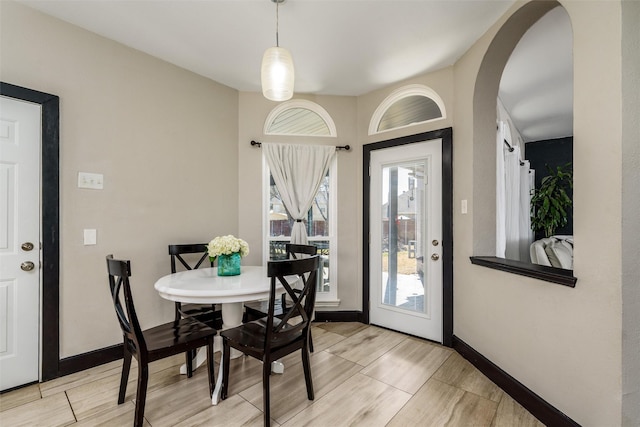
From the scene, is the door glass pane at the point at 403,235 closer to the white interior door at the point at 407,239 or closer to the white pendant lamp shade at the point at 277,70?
the white interior door at the point at 407,239

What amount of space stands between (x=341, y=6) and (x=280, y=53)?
602 mm

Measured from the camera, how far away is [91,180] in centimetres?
229

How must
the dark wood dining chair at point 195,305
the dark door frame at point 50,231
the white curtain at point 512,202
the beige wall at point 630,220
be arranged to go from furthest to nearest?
1. the white curtain at point 512,202
2. the dark wood dining chair at point 195,305
3. the dark door frame at point 50,231
4. the beige wall at point 630,220

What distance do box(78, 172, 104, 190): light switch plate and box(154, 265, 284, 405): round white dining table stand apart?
98cm

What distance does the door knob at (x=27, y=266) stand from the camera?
2.02m

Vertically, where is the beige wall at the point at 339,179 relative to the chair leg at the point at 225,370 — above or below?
above

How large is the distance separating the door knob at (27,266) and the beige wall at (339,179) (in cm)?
171

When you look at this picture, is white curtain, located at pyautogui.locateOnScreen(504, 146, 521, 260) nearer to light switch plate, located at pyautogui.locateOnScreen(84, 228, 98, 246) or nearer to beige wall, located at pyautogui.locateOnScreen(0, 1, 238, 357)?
beige wall, located at pyautogui.locateOnScreen(0, 1, 238, 357)

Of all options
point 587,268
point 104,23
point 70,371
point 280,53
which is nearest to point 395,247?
point 587,268

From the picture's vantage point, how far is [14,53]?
1.97 meters

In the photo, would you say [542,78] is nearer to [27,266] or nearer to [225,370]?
[225,370]

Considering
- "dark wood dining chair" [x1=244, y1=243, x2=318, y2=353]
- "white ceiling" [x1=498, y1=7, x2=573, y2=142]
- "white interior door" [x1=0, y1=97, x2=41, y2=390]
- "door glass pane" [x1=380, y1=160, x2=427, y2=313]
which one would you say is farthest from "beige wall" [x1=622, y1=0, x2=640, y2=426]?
"white interior door" [x1=0, y1=97, x2=41, y2=390]

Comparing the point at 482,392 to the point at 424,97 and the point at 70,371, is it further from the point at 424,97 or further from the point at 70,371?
the point at 70,371

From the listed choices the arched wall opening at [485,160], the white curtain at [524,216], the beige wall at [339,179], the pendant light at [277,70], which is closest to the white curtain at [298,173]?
the beige wall at [339,179]
